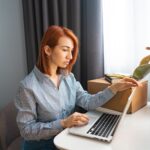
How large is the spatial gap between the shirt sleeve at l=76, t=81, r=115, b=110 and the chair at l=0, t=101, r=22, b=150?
432 mm

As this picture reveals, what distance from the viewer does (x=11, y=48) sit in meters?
1.87

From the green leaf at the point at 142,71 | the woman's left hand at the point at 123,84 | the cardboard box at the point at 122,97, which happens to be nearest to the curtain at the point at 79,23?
the cardboard box at the point at 122,97

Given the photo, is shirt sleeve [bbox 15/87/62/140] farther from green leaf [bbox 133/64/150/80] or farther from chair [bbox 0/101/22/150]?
green leaf [bbox 133/64/150/80]

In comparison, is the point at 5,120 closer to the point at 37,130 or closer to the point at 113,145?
the point at 37,130

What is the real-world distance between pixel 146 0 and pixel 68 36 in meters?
0.56

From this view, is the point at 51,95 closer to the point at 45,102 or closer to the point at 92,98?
the point at 45,102

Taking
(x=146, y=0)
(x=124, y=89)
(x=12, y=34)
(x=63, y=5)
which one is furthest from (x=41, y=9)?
(x=124, y=89)

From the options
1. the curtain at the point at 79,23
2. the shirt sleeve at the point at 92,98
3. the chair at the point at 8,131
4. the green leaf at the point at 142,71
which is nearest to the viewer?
the green leaf at the point at 142,71

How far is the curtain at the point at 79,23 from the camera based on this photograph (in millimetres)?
1522

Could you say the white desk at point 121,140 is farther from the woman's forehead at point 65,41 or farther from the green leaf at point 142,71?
the woman's forehead at point 65,41

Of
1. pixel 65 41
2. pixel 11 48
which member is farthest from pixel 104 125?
pixel 11 48

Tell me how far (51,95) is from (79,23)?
0.64 metres

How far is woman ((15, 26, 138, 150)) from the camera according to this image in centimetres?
104

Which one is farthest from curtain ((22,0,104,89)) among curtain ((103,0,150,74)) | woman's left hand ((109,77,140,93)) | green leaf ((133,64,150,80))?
green leaf ((133,64,150,80))
